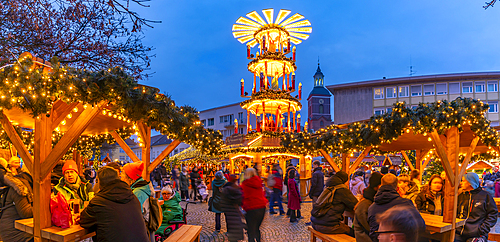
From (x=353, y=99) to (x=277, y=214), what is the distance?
119 feet

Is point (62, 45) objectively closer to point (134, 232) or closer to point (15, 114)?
point (15, 114)

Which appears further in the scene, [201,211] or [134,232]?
[201,211]

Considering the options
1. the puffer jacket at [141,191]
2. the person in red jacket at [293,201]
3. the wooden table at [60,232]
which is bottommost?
the person in red jacket at [293,201]

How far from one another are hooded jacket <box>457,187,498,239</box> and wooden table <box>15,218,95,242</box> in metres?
5.69

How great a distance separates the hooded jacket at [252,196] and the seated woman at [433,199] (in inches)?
132

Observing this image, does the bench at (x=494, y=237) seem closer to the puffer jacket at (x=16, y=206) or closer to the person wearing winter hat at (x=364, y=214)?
the person wearing winter hat at (x=364, y=214)

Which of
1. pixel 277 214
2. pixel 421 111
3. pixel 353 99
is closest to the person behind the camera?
pixel 421 111

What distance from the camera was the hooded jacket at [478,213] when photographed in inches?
198

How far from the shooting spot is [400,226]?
8.01ft

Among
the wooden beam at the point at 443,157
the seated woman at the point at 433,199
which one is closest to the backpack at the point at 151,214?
the wooden beam at the point at 443,157

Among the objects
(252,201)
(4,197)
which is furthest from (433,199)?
(4,197)

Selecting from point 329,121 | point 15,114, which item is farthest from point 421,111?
point 329,121

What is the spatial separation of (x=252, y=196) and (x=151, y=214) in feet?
6.27

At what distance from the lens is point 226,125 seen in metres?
50.5
